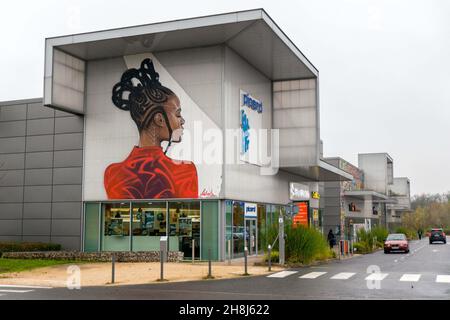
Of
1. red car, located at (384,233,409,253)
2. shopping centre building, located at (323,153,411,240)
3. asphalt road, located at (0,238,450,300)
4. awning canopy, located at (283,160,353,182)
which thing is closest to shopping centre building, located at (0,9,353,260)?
awning canopy, located at (283,160,353,182)

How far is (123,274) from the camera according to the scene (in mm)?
21266

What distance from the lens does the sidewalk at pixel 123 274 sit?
62.9 feet

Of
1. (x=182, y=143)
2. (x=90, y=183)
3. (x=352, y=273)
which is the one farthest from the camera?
(x=90, y=183)

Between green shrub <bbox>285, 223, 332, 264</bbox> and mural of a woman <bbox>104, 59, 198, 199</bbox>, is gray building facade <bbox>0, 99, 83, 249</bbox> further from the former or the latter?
green shrub <bbox>285, 223, 332, 264</bbox>

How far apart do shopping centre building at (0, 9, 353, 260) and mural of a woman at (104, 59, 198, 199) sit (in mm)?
56

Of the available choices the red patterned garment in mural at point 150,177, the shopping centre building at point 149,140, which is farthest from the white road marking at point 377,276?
the red patterned garment in mural at point 150,177

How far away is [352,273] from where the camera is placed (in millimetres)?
21656

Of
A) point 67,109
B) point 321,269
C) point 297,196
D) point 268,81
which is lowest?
point 321,269

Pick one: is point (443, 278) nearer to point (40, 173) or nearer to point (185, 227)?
point (185, 227)

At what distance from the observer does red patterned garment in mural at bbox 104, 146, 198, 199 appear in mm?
29500

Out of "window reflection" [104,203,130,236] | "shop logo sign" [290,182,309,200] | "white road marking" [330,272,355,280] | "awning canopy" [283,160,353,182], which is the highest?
"awning canopy" [283,160,353,182]
